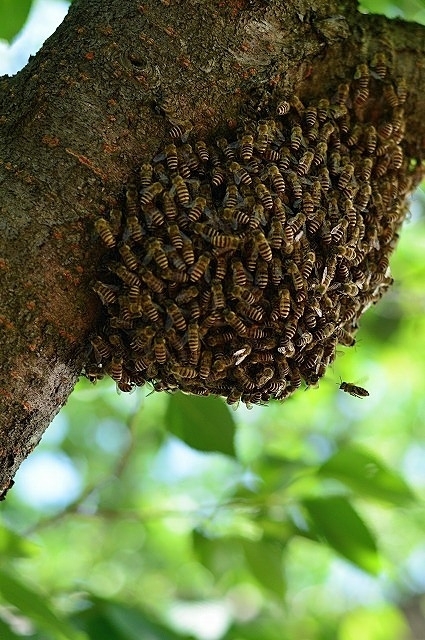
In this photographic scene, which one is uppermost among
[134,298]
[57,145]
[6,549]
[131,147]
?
[131,147]

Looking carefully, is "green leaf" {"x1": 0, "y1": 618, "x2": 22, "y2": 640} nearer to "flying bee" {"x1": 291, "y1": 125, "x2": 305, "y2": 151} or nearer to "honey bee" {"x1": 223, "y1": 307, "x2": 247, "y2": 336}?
"honey bee" {"x1": 223, "y1": 307, "x2": 247, "y2": 336}

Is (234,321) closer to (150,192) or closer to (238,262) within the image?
(238,262)

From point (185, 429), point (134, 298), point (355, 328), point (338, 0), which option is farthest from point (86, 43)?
point (185, 429)

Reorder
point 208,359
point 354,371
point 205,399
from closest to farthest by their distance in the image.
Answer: point 208,359
point 205,399
point 354,371

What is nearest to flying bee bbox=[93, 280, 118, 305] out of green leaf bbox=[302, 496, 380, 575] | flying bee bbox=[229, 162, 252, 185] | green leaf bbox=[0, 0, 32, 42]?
flying bee bbox=[229, 162, 252, 185]

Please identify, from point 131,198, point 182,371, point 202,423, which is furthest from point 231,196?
point 202,423

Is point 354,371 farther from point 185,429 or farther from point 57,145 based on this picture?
point 57,145
